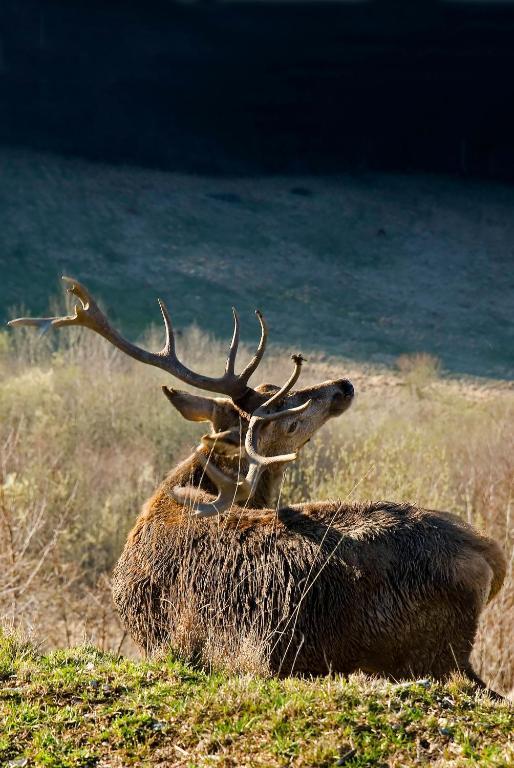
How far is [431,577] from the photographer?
6293mm

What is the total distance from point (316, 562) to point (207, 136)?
37132mm

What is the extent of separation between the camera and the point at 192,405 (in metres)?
7.56

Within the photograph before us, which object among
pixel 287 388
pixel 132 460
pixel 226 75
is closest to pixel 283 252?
pixel 226 75

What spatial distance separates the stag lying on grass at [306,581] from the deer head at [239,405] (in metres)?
0.27

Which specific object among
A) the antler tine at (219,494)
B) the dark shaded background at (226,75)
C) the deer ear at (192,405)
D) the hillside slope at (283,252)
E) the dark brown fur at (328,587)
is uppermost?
the dark shaded background at (226,75)

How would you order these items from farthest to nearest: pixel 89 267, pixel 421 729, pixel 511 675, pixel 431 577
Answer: pixel 89 267
pixel 511 675
pixel 431 577
pixel 421 729

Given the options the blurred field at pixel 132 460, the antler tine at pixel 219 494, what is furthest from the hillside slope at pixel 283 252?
the antler tine at pixel 219 494

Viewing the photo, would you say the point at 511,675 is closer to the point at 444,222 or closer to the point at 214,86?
the point at 444,222

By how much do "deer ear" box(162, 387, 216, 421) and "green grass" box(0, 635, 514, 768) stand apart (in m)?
2.23

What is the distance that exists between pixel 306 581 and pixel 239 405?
1.78m

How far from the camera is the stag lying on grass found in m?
6.27

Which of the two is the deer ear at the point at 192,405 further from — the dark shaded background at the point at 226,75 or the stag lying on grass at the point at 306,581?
the dark shaded background at the point at 226,75

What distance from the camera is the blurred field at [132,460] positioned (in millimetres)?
11148

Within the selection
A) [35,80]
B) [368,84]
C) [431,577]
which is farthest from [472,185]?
[431,577]
